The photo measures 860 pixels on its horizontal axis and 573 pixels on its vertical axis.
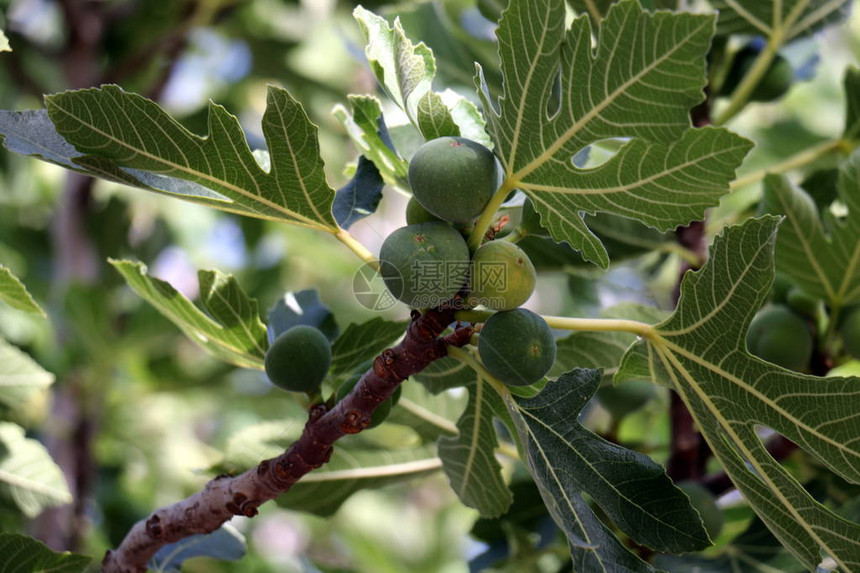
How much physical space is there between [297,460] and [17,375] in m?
0.69

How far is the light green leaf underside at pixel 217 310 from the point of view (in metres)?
1.25

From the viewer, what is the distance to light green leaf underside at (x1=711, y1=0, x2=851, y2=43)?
1.75 metres

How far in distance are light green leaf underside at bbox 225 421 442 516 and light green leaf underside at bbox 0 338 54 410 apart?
14.5 inches

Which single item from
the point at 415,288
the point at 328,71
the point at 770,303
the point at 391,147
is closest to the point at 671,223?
the point at 415,288

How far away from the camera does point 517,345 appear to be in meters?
1.02

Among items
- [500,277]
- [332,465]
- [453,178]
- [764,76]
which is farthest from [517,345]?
[764,76]

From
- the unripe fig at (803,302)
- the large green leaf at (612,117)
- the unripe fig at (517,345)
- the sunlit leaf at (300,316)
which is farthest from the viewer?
the unripe fig at (803,302)

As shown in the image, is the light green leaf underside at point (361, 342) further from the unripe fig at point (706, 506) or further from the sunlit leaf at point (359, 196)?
the unripe fig at point (706, 506)

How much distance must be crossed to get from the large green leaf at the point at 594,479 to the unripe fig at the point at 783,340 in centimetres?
58

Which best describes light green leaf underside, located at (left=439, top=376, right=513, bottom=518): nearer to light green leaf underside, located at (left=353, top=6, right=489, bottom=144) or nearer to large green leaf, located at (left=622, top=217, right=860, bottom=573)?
large green leaf, located at (left=622, top=217, right=860, bottom=573)

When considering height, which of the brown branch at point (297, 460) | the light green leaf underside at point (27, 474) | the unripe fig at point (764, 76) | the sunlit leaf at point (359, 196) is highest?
the unripe fig at point (764, 76)

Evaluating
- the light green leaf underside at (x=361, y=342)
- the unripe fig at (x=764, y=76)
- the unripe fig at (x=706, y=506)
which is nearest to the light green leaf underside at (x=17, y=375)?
the light green leaf underside at (x=361, y=342)

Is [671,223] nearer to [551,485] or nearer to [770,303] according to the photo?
[551,485]

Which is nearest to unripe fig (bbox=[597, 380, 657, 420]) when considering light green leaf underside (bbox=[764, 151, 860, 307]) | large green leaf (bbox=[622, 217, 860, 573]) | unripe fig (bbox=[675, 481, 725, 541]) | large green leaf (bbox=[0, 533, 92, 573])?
unripe fig (bbox=[675, 481, 725, 541])
